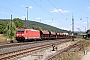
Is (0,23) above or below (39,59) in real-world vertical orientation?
above

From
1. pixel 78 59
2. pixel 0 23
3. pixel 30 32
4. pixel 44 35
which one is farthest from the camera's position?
pixel 0 23

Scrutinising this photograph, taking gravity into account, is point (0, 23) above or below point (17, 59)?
above

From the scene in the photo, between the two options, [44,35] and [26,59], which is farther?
[44,35]

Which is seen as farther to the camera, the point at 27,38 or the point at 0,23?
the point at 0,23

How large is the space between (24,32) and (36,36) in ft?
36.2

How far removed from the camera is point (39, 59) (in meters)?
18.6

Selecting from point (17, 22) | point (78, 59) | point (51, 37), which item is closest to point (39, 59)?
point (78, 59)

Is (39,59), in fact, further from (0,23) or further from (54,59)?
(0,23)

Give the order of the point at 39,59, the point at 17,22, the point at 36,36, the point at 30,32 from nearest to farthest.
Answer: the point at 39,59
the point at 30,32
the point at 36,36
the point at 17,22

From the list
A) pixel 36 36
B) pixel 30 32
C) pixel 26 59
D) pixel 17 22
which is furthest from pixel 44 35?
pixel 17 22

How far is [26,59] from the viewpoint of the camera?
18.9m

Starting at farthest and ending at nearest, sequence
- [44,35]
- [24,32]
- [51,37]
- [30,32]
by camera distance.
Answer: [51,37], [44,35], [30,32], [24,32]

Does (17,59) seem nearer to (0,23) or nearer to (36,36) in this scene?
(36,36)

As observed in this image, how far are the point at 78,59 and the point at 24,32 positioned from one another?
111 ft
